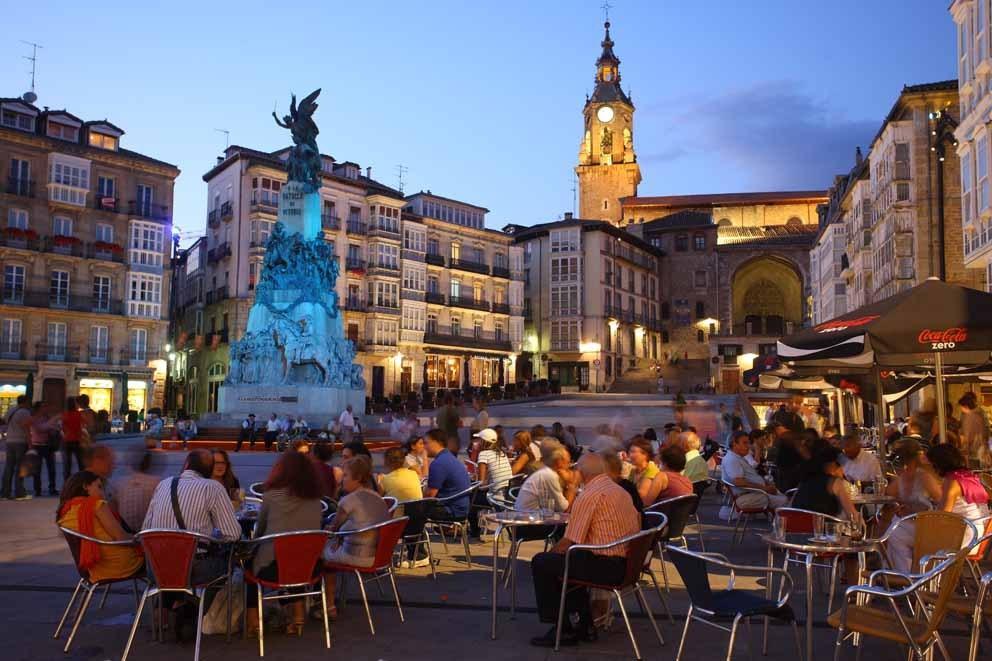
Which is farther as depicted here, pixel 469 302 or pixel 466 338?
pixel 469 302

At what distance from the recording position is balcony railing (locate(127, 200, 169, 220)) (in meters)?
50.1

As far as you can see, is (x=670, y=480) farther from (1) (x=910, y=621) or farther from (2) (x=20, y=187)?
(2) (x=20, y=187)

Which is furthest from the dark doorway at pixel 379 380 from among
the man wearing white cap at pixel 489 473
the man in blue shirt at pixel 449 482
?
the man in blue shirt at pixel 449 482

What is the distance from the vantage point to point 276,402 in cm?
3080

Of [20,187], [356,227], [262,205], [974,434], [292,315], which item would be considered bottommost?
[974,434]

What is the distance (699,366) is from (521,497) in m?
67.5

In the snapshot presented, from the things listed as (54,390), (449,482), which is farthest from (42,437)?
(54,390)

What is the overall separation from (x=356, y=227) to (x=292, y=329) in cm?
2748

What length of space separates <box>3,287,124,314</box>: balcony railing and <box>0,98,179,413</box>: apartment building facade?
0.18 ft

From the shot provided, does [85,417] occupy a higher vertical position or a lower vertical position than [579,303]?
lower

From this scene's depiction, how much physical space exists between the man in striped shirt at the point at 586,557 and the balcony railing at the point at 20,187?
1870 inches

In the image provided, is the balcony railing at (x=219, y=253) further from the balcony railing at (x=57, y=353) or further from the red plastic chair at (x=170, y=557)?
the red plastic chair at (x=170, y=557)

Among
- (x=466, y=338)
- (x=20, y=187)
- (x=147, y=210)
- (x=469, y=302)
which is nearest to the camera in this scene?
(x=20, y=187)

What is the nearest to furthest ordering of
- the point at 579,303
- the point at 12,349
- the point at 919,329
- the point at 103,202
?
the point at 919,329 < the point at 12,349 < the point at 103,202 < the point at 579,303
